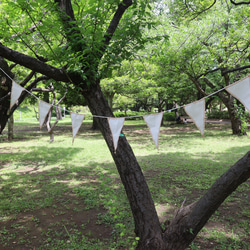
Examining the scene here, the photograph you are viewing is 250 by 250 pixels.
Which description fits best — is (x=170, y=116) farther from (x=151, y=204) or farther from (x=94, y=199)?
(x=151, y=204)

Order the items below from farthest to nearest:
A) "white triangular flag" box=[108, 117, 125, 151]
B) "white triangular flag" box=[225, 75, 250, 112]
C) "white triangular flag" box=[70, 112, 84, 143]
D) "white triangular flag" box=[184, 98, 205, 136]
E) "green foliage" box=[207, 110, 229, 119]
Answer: "green foliage" box=[207, 110, 229, 119] < "white triangular flag" box=[70, 112, 84, 143] < "white triangular flag" box=[108, 117, 125, 151] < "white triangular flag" box=[184, 98, 205, 136] < "white triangular flag" box=[225, 75, 250, 112]

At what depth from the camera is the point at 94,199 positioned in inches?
170

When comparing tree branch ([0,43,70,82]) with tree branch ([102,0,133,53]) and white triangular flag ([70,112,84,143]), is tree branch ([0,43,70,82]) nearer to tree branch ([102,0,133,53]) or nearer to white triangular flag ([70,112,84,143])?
white triangular flag ([70,112,84,143])

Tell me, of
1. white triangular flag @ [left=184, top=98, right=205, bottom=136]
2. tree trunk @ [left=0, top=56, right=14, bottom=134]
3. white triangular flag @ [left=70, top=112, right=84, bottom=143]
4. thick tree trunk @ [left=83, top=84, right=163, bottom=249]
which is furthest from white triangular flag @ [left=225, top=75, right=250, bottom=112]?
tree trunk @ [left=0, top=56, right=14, bottom=134]

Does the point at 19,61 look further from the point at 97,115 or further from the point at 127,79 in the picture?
the point at 127,79

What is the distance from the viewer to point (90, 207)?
13.1ft

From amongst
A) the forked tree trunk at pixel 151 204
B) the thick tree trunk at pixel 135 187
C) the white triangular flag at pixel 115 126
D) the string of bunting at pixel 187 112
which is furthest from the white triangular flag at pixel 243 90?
the thick tree trunk at pixel 135 187

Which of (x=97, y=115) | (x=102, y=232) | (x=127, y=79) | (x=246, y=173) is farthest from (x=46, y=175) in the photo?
(x=127, y=79)

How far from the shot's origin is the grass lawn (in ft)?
9.84

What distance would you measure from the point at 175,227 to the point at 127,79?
10.9 meters

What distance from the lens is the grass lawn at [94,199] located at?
3.00m

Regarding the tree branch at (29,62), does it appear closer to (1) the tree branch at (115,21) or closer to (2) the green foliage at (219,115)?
(1) the tree branch at (115,21)

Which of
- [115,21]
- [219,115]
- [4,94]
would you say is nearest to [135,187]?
[115,21]

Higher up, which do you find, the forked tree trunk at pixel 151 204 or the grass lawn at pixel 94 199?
the forked tree trunk at pixel 151 204
